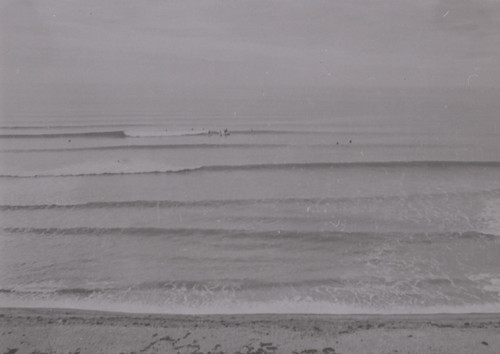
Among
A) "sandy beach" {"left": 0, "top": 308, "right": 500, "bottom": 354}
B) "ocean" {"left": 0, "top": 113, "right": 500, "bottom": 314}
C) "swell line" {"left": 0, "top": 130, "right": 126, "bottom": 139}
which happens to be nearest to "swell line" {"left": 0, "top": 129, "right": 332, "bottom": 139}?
"swell line" {"left": 0, "top": 130, "right": 126, "bottom": 139}

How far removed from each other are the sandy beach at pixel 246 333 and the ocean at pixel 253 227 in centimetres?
53

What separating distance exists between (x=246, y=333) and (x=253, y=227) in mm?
4383

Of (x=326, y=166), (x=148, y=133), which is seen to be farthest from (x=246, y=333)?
(x=148, y=133)

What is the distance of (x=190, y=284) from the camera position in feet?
22.9

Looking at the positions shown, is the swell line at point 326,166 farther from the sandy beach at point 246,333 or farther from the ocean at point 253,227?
the sandy beach at point 246,333

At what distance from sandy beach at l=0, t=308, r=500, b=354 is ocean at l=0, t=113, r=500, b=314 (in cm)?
53

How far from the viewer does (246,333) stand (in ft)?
17.1

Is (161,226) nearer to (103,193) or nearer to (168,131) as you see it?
(103,193)

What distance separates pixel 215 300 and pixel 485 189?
10.0 m

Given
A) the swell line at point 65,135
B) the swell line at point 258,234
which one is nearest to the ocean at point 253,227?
the swell line at point 258,234

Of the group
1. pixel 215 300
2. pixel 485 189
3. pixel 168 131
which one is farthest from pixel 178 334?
pixel 168 131

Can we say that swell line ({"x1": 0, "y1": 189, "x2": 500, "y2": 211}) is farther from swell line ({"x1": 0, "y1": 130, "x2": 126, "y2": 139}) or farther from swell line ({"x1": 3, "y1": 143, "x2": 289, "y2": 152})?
swell line ({"x1": 0, "y1": 130, "x2": 126, "y2": 139})

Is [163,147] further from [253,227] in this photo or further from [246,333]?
[246,333]

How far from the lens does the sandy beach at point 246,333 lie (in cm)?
491
